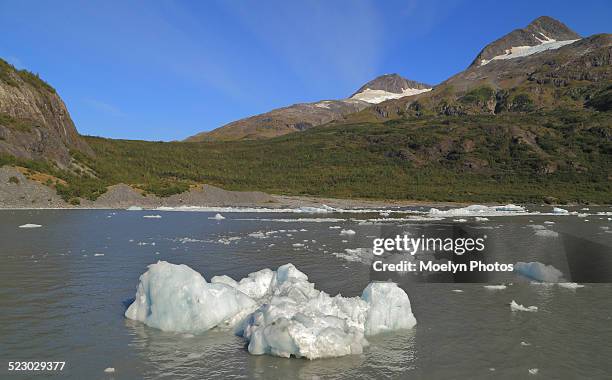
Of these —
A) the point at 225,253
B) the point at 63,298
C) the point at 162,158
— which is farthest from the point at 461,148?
the point at 63,298

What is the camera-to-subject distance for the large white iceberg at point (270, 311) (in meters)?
7.73

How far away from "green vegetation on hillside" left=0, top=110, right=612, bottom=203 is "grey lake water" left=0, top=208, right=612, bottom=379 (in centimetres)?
6638

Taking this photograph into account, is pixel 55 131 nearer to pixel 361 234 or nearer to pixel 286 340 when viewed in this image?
pixel 361 234

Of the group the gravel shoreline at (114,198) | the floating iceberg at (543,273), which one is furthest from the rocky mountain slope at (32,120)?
the floating iceberg at (543,273)

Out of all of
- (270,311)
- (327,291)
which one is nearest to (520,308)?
(327,291)

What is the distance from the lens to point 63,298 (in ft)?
36.3

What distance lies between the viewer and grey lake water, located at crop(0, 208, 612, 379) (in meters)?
7.12

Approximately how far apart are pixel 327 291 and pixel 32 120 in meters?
63.5

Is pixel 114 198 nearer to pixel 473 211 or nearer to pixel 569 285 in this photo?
pixel 473 211

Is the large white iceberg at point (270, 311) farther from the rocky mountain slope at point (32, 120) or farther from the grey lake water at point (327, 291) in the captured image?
the rocky mountain slope at point (32, 120)

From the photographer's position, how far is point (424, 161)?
412ft

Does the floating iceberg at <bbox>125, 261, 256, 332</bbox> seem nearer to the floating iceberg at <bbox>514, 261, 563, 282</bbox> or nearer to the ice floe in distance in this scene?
the floating iceberg at <bbox>514, 261, 563, 282</bbox>

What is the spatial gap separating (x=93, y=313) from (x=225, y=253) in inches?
349

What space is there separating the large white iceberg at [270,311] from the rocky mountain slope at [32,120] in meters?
50.6
